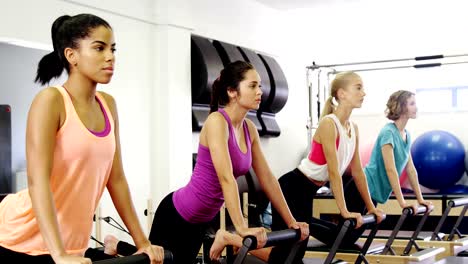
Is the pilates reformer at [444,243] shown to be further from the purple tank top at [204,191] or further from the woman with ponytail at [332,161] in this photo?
the purple tank top at [204,191]

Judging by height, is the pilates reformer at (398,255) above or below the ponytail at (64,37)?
below

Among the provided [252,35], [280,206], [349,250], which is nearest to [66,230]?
[280,206]

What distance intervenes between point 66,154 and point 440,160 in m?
6.40

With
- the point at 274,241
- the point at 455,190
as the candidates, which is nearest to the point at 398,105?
the point at 274,241

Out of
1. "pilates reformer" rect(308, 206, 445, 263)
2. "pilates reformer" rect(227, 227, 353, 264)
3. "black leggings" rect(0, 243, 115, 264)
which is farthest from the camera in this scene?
"pilates reformer" rect(308, 206, 445, 263)

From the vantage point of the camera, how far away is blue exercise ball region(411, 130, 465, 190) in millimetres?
7500

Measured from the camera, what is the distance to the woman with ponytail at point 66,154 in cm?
164

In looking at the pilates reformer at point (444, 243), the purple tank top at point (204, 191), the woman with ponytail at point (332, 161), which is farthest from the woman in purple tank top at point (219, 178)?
the pilates reformer at point (444, 243)

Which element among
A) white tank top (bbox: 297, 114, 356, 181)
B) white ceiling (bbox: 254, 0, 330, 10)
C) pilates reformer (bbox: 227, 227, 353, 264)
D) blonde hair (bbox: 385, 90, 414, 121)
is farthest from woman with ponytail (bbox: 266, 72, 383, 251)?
white ceiling (bbox: 254, 0, 330, 10)

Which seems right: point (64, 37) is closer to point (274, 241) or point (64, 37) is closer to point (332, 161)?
point (274, 241)

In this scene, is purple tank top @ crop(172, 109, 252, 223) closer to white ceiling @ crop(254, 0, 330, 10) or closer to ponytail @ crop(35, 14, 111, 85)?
ponytail @ crop(35, 14, 111, 85)

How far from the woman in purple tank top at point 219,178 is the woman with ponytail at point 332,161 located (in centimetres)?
66

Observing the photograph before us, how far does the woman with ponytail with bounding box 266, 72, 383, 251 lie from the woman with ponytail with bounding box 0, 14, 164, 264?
1787 mm

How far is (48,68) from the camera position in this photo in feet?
6.08
